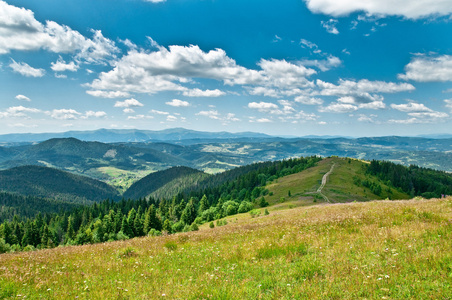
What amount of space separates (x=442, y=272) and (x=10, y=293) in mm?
12220

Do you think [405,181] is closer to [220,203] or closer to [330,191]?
[330,191]

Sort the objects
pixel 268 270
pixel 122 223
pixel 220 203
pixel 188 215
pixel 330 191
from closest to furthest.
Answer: pixel 268 270 < pixel 122 223 < pixel 330 191 < pixel 188 215 < pixel 220 203

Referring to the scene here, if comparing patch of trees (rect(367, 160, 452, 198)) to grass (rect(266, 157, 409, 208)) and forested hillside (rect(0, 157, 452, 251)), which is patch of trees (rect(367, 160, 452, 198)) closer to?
forested hillside (rect(0, 157, 452, 251))

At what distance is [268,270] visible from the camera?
7.99 metres

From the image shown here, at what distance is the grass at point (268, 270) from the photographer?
6.16 meters

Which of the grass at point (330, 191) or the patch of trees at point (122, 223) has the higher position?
the grass at point (330, 191)

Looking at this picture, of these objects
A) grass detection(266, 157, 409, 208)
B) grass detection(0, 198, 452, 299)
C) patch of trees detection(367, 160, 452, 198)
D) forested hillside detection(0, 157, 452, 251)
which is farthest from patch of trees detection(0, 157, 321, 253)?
patch of trees detection(367, 160, 452, 198)

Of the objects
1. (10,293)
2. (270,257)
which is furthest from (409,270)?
(10,293)

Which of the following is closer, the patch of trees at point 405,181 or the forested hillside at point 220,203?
the forested hillside at point 220,203

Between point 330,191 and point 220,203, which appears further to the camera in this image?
point 220,203

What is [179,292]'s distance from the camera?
22.0ft

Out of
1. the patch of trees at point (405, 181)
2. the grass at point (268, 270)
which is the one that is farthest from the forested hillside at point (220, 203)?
the grass at point (268, 270)

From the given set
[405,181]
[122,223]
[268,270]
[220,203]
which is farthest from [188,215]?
[405,181]

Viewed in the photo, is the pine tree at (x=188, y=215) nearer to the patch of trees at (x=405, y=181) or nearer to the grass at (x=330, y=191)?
the grass at (x=330, y=191)
